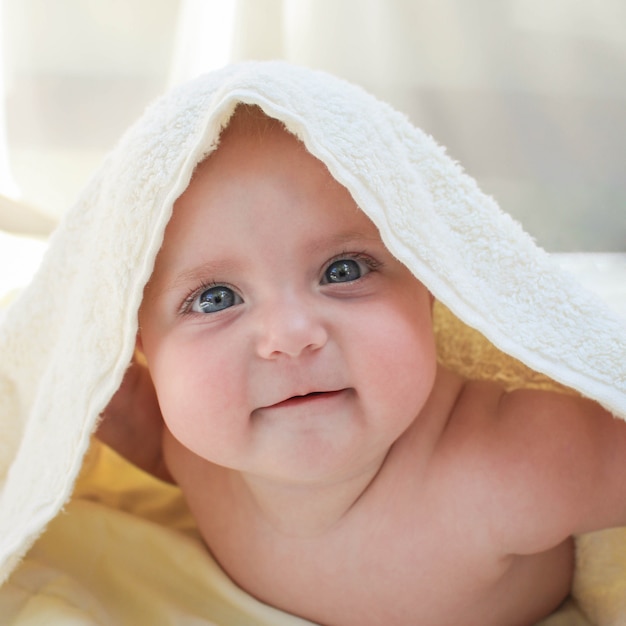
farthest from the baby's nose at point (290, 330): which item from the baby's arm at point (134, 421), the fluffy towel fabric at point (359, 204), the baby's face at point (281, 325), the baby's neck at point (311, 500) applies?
the baby's arm at point (134, 421)

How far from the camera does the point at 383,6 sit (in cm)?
139

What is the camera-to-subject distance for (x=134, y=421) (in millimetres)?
1180

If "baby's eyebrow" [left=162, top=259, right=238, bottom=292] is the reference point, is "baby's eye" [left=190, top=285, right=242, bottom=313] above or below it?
below

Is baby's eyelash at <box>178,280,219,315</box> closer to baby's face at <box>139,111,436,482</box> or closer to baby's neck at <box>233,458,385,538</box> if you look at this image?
baby's face at <box>139,111,436,482</box>

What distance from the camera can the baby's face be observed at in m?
0.79

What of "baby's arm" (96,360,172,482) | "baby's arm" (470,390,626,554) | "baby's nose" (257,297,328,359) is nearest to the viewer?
"baby's nose" (257,297,328,359)

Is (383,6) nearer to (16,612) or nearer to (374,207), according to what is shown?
(374,207)

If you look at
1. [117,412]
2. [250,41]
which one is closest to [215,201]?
[117,412]

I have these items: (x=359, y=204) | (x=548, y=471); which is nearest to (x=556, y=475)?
(x=548, y=471)

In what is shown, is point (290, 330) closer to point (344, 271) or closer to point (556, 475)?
point (344, 271)

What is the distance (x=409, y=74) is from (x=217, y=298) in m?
0.77

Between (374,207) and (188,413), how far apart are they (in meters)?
0.27

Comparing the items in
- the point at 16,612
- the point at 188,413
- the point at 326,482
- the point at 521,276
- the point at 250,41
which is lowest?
the point at 16,612

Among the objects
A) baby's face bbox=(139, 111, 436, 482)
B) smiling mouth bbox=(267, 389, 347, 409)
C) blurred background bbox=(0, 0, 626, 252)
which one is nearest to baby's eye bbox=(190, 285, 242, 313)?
baby's face bbox=(139, 111, 436, 482)
